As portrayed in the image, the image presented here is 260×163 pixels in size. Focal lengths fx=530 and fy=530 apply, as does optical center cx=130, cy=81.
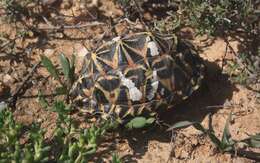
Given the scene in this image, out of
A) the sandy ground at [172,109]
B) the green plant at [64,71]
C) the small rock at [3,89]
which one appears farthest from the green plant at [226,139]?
the small rock at [3,89]

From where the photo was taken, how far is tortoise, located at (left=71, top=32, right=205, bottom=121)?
386 centimetres

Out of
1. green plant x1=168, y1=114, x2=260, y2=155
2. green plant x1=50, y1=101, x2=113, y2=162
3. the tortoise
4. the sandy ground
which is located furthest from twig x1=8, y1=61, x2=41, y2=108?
green plant x1=168, y1=114, x2=260, y2=155

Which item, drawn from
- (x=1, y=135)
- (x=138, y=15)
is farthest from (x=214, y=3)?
(x=1, y=135)

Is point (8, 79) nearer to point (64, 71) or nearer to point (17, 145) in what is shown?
point (64, 71)

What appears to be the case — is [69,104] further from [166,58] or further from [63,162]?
[166,58]

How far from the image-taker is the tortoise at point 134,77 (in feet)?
12.6

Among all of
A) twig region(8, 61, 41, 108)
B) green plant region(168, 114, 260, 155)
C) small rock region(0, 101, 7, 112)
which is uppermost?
twig region(8, 61, 41, 108)

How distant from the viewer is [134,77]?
386 centimetres

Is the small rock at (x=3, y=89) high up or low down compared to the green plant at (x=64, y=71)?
down

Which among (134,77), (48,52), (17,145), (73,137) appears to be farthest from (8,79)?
(134,77)

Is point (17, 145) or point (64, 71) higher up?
point (64, 71)

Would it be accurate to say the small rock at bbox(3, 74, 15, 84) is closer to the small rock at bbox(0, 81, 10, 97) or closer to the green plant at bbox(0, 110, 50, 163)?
the small rock at bbox(0, 81, 10, 97)

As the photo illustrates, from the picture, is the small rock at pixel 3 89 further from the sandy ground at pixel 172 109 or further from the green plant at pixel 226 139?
the green plant at pixel 226 139

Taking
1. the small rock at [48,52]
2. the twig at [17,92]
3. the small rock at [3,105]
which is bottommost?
the small rock at [3,105]
